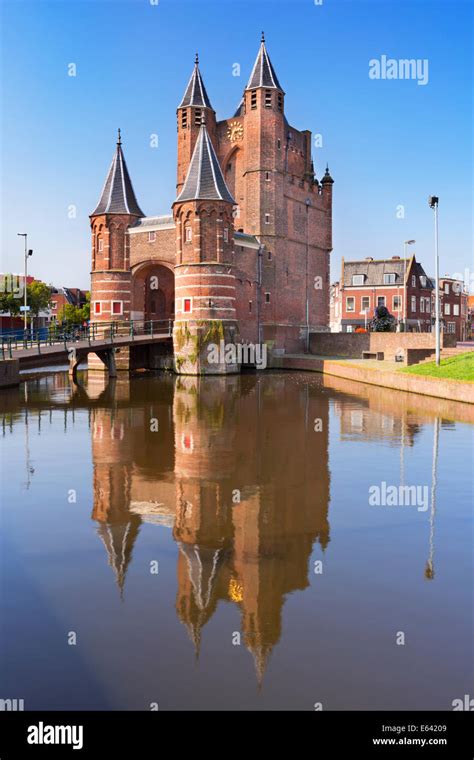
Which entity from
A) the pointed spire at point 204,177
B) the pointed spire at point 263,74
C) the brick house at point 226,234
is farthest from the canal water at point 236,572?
the pointed spire at point 263,74

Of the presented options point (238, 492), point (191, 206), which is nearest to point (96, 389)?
point (191, 206)

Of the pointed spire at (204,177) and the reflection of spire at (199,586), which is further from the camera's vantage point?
the pointed spire at (204,177)

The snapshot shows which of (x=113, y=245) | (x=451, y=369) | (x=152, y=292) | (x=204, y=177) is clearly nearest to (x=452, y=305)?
(x=152, y=292)

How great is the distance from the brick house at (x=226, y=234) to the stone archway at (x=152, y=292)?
73 mm

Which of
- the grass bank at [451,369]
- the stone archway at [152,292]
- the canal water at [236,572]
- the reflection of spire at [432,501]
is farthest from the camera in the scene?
the stone archway at [152,292]

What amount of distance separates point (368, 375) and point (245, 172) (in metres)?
20.3

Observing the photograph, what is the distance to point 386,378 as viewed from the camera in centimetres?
3058

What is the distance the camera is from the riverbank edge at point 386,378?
24.3 meters

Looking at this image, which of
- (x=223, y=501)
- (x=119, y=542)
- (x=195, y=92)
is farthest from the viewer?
(x=195, y=92)

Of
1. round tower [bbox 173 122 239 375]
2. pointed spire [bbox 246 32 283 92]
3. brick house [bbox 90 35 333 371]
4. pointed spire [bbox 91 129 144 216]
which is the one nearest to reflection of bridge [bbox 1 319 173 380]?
brick house [bbox 90 35 333 371]

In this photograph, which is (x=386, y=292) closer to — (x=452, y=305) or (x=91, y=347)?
(x=452, y=305)

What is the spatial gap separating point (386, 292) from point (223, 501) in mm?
60825

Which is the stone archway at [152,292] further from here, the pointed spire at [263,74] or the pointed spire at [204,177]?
the pointed spire at [263,74]
